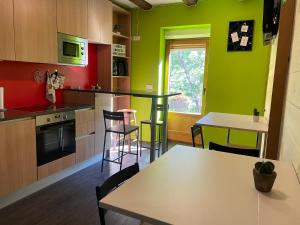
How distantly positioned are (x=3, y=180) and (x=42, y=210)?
473mm

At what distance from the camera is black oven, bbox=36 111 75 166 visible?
8.46ft

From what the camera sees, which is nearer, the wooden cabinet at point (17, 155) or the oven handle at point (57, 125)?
the wooden cabinet at point (17, 155)

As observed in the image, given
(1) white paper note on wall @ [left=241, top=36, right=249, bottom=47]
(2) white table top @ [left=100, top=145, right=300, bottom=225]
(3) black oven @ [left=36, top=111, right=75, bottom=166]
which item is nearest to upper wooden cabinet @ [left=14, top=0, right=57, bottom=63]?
(3) black oven @ [left=36, top=111, right=75, bottom=166]

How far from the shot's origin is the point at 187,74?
467 cm

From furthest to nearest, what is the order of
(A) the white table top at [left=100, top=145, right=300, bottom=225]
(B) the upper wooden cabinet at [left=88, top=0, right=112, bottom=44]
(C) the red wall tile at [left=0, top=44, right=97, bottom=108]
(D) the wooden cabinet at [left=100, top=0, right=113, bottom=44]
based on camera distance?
(D) the wooden cabinet at [left=100, top=0, right=113, bottom=44] < (B) the upper wooden cabinet at [left=88, top=0, right=112, bottom=44] < (C) the red wall tile at [left=0, top=44, right=97, bottom=108] < (A) the white table top at [left=100, top=145, right=300, bottom=225]

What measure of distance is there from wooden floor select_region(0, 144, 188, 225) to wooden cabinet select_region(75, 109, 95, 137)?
0.63 m

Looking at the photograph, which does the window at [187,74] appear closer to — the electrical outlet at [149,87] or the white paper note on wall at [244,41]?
the electrical outlet at [149,87]

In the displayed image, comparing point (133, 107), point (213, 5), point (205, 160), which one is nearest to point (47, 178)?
point (205, 160)

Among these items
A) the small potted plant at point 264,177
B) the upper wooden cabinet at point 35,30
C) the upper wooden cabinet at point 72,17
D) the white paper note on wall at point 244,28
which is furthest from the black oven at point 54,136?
the white paper note on wall at point 244,28

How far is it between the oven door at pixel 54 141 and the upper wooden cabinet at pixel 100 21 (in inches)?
55.0

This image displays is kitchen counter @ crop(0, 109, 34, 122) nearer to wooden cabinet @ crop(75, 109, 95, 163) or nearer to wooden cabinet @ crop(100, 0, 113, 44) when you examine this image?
wooden cabinet @ crop(75, 109, 95, 163)

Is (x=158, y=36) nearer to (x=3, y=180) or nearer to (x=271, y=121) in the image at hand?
(x=271, y=121)

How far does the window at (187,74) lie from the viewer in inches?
179

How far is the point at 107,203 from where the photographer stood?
95cm
